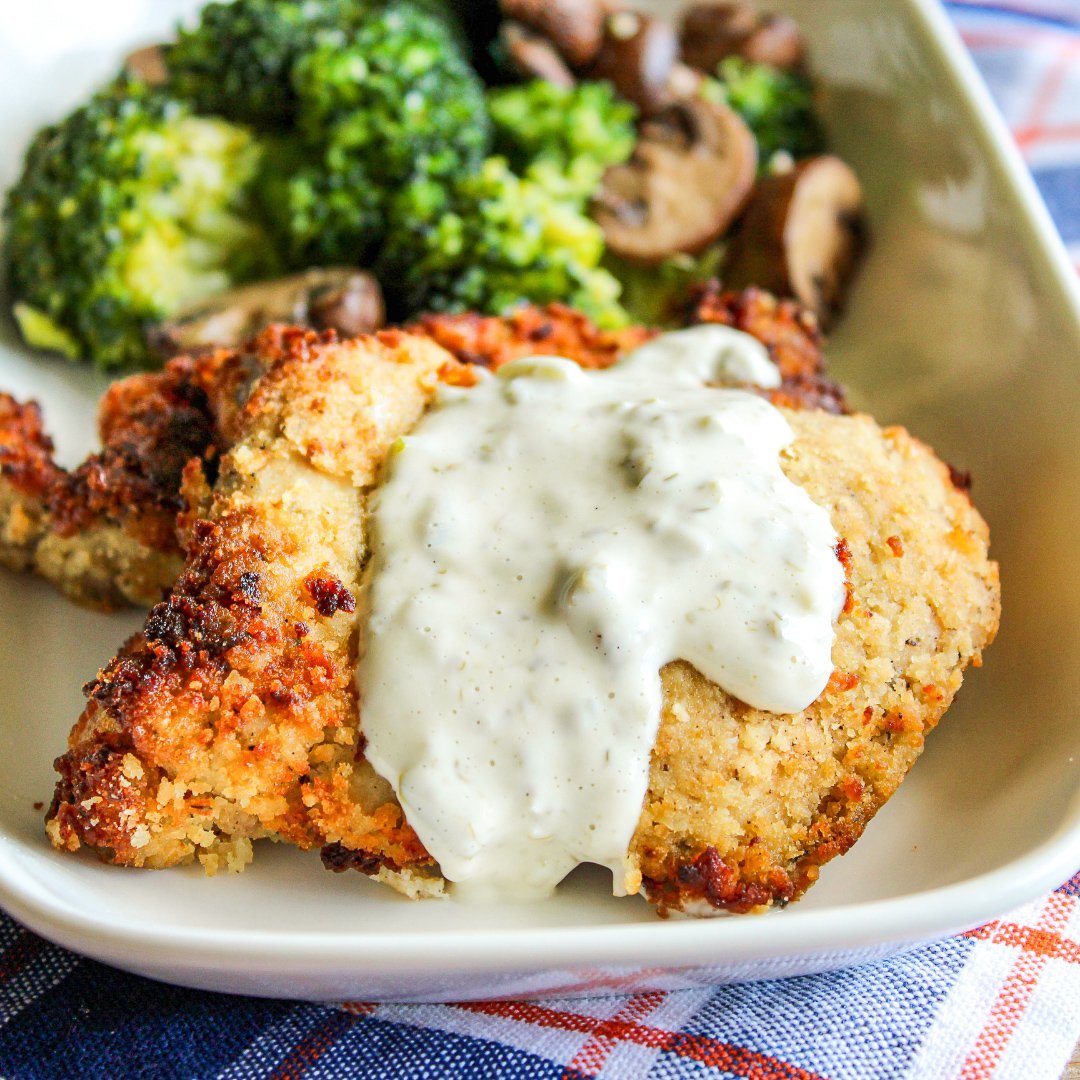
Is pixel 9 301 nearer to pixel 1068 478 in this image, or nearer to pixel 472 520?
pixel 472 520

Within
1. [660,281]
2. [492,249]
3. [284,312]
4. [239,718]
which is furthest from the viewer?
[660,281]

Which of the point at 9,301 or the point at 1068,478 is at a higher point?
the point at 9,301

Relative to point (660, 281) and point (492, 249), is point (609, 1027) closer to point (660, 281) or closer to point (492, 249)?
point (492, 249)

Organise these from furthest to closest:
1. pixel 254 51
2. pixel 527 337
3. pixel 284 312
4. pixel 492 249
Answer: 1. pixel 254 51
2. pixel 492 249
3. pixel 284 312
4. pixel 527 337

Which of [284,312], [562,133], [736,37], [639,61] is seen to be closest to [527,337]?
[284,312]

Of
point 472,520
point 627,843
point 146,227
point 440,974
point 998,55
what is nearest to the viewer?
point 440,974

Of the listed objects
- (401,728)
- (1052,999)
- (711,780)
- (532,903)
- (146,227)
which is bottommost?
(1052,999)

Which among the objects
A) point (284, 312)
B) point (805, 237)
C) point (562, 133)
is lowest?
point (805, 237)

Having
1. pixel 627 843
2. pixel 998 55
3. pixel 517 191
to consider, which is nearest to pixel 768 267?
pixel 517 191

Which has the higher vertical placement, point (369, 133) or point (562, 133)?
point (369, 133)
